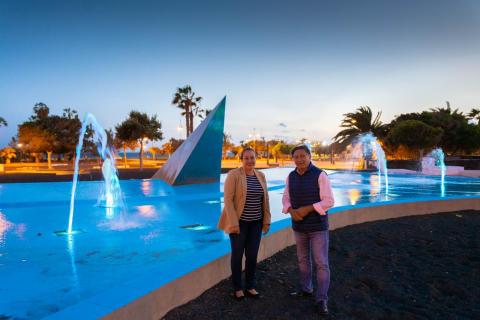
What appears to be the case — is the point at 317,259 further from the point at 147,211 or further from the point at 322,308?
the point at 147,211

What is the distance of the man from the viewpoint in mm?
3127

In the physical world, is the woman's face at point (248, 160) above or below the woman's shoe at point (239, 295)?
above

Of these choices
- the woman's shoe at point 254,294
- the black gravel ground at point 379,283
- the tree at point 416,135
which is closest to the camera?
the black gravel ground at point 379,283

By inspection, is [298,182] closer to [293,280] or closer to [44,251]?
[293,280]

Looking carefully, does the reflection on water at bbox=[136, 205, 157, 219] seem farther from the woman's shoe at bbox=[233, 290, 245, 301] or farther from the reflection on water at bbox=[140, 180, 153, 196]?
the woman's shoe at bbox=[233, 290, 245, 301]

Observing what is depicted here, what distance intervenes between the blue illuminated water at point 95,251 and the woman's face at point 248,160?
105 centimetres

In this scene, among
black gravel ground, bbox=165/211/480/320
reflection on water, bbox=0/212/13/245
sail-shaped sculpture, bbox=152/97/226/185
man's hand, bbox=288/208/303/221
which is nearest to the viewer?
black gravel ground, bbox=165/211/480/320

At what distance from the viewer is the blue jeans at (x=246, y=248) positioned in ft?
10.9

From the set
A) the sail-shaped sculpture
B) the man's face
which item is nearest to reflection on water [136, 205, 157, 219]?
the sail-shaped sculpture

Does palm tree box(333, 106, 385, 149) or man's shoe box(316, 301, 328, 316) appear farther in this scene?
palm tree box(333, 106, 385, 149)

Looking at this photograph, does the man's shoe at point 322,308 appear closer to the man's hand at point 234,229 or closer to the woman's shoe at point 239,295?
the woman's shoe at point 239,295

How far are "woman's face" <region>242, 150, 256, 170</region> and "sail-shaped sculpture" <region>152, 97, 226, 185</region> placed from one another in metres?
10.1

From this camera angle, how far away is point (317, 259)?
3213 mm

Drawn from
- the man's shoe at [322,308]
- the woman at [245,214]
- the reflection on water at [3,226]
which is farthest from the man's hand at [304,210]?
the reflection on water at [3,226]
